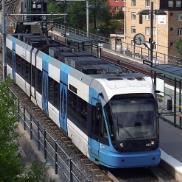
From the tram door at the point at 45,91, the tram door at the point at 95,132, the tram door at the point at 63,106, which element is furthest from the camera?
the tram door at the point at 45,91

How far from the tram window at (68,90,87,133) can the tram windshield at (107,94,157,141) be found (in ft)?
5.00

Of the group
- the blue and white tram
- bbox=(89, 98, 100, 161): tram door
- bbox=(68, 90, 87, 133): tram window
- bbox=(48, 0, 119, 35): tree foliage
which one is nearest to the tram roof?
the blue and white tram

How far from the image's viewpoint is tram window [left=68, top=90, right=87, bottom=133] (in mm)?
17281

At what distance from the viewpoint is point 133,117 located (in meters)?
16.0

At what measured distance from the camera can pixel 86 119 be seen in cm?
1698

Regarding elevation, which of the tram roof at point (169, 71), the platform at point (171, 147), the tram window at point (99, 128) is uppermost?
the tram roof at point (169, 71)

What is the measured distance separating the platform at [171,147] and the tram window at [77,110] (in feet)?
8.12

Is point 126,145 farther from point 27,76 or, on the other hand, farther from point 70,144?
point 27,76

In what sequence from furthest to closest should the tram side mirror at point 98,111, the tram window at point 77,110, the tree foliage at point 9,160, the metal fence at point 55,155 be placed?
the tram window at point 77,110
the tram side mirror at point 98,111
the metal fence at point 55,155
the tree foliage at point 9,160


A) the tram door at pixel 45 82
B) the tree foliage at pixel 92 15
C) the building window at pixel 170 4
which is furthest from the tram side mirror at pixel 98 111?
the building window at pixel 170 4

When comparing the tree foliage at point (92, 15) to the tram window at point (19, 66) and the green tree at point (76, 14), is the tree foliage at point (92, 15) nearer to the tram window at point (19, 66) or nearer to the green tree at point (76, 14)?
the green tree at point (76, 14)

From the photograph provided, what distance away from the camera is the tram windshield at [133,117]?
15.8 m

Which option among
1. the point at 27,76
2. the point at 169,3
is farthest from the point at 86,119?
the point at 169,3

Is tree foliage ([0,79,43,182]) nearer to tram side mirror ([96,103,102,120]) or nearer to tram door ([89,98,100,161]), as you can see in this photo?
tram side mirror ([96,103,102,120])
